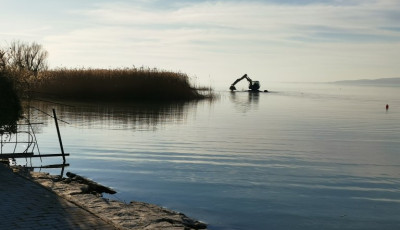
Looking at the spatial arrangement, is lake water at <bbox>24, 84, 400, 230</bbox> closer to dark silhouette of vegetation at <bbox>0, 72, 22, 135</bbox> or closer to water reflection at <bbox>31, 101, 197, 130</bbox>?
water reflection at <bbox>31, 101, 197, 130</bbox>

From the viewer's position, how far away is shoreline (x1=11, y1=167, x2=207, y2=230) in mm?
9250

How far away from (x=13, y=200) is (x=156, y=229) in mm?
3267

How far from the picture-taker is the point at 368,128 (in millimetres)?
33562

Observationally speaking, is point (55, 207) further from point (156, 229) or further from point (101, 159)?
point (101, 159)

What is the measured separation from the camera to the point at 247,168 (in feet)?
56.0

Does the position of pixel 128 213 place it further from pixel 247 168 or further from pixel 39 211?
pixel 247 168

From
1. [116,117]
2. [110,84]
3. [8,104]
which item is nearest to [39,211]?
[8,104]

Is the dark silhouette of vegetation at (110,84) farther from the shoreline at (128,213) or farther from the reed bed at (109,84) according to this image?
the shoreline at (128,213)

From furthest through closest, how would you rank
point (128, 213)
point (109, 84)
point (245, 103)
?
point (245, 103), point (109, 84), point (128, 213)

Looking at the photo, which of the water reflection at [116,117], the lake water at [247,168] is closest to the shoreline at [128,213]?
the lake water at [247,168]

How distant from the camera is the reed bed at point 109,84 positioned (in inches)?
2029

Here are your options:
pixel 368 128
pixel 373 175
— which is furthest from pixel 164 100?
pixel 373 175

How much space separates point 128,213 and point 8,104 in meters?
7.49

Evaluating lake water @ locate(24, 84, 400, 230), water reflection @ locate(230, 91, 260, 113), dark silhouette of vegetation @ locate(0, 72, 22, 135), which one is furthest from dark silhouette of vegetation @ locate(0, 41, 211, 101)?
dark silhouette of vegetation @ locate(0, 72, 22, 135)
